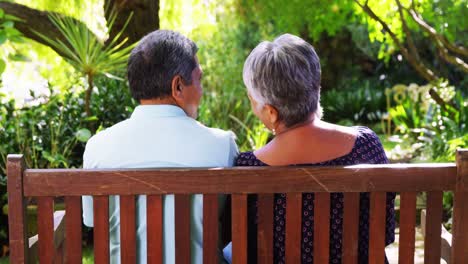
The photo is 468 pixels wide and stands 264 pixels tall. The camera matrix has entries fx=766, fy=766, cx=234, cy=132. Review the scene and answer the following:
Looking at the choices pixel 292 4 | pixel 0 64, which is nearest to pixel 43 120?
pixel 0 64

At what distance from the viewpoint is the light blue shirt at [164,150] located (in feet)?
7.53

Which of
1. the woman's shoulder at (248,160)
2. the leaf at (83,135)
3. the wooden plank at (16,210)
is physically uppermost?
the woman's shoulder at (248,160)

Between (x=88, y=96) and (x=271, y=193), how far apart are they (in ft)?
10.6

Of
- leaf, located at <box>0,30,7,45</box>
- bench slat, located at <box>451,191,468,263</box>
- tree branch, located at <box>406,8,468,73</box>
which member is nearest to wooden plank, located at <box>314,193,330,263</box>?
bench slat, located at <box>451,191,468,263</box>

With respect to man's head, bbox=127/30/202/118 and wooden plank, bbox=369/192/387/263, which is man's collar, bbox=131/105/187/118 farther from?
wooden plank, bbox=369/192/387/263

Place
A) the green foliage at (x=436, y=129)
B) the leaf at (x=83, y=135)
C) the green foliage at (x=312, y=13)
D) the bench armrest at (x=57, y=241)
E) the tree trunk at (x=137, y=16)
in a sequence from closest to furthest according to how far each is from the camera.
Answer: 1. the bench armrest at (x=57, y=241)
2. the leaf at (x=83, y=135)
3. the green foliage at (x=436, y=129)
4. the tree trunk at (x=137, y=16)
5. the green foliage at (x=312, y=13)

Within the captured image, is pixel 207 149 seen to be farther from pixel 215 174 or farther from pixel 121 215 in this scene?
pixel 121 215

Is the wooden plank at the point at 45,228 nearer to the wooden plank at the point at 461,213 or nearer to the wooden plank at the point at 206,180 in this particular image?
the wooden plank at the point at 206,180

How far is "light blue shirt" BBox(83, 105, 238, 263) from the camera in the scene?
2.29 meters

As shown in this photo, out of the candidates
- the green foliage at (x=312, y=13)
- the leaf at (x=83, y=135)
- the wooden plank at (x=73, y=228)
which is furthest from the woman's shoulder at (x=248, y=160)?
the green foliage at (x=312, y=13)

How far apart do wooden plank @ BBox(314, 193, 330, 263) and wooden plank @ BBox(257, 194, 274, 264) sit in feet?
0.43

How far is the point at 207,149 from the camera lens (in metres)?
2.30

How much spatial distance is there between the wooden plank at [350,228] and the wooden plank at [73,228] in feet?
2.56

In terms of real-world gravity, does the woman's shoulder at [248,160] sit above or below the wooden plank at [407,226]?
above
